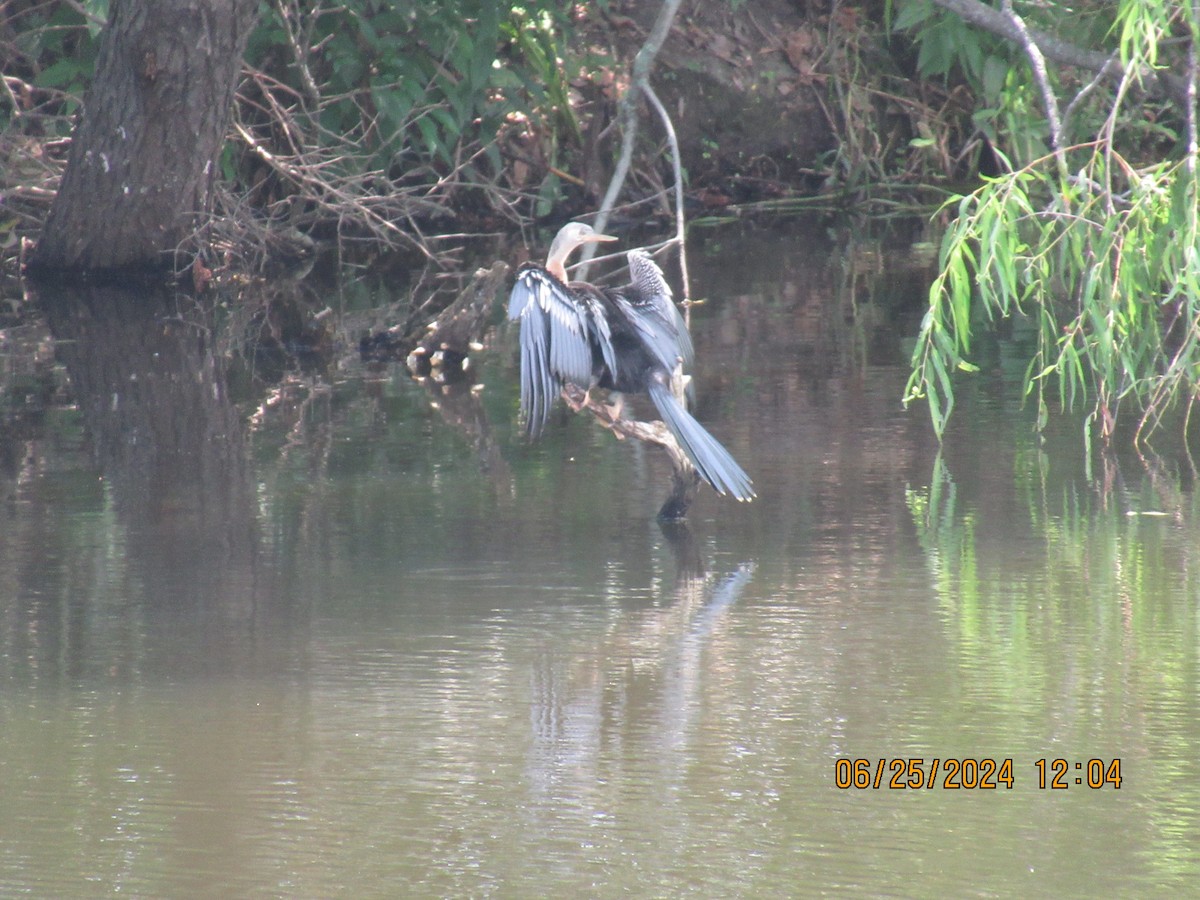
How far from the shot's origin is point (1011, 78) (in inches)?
229

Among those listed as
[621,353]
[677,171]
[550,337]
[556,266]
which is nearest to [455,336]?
[556,266]

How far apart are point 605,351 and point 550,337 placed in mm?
157

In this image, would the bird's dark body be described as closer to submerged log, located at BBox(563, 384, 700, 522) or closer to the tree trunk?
submerged log, located at BBox(563, 384, 700, 522)

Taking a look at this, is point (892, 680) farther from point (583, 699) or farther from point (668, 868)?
point (668, 868)

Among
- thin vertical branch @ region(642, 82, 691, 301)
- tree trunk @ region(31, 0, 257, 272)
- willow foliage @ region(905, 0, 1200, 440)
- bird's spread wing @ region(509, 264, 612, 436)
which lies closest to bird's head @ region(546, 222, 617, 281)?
thin vertical branch @ region(642, 82, 691, 301)

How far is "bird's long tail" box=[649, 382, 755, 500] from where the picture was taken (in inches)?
167

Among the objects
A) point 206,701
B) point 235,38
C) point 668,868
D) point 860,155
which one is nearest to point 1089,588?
point 668,868

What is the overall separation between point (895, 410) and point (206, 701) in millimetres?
3183

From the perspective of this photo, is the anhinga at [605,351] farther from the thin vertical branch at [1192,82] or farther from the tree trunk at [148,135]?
the tree trunk at [148,135]

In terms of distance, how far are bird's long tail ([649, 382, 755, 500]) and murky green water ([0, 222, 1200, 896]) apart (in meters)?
0.13

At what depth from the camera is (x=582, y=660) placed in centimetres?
337

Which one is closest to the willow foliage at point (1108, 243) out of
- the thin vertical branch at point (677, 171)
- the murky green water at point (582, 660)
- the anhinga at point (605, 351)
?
the murky green water at point (582, 660)
